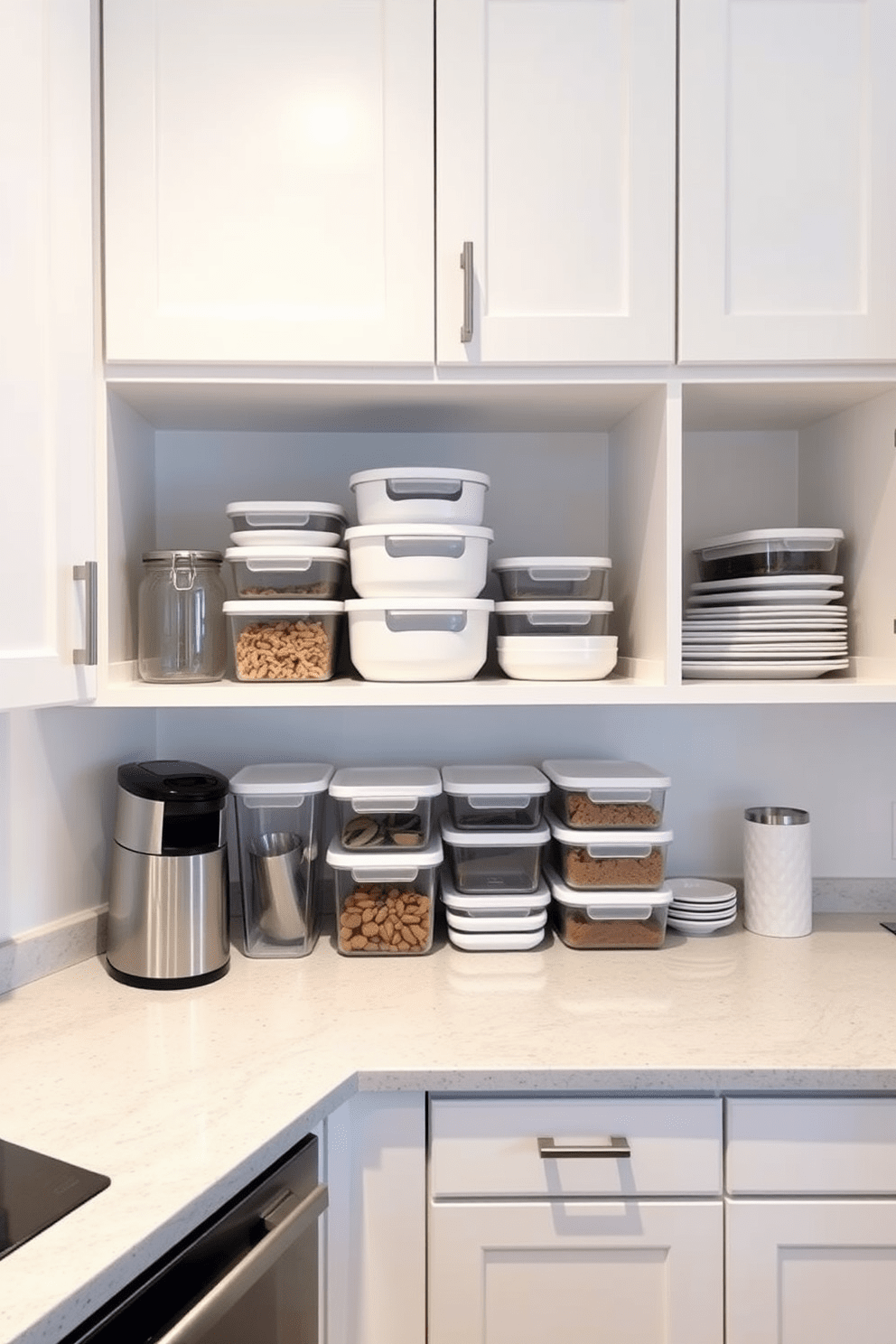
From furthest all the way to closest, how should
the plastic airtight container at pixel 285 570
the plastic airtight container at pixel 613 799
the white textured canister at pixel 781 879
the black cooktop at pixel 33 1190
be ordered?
the white textured canister at pixel 781 879
the plastic airtight container at pixel 613 799
the plastic airtight container at pixel 285 570
the black cooktop at pixel 33 1190

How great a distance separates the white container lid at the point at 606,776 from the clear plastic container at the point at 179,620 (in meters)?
0.60

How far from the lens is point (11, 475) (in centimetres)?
112

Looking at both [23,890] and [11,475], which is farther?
[23,890]

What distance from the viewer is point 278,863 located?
155cm

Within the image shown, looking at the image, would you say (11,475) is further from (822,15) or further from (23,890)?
(822,15)

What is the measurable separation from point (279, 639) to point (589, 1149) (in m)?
0.85

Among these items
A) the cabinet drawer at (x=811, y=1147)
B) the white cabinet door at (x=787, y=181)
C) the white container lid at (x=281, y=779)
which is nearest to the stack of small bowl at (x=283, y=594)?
the white container lid at (x=281, y=779)

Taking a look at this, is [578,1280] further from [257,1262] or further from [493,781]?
[493,781]

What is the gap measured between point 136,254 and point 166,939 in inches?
40.1

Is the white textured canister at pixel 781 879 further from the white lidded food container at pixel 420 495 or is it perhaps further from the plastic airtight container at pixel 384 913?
the white lidded food container at pixel 420 495

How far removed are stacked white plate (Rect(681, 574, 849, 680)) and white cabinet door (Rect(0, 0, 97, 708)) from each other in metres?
0.93

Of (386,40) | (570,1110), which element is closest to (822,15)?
(386,40)

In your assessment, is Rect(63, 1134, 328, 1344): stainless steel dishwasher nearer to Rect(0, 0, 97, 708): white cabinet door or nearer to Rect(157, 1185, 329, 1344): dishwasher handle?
Rect(157, 1185, 329, 1344): dishwasher handle

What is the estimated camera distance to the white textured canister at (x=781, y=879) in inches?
65.9
